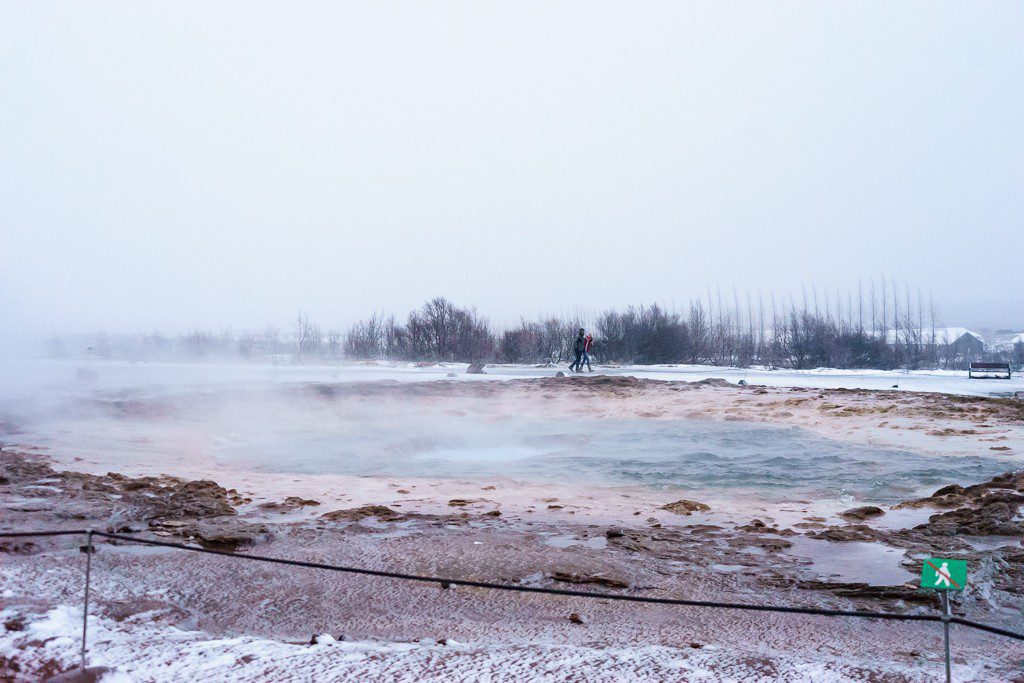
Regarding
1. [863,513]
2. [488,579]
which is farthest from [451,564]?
[863,513]

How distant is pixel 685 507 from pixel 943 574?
5.48 m

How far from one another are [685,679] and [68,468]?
9.64 metres

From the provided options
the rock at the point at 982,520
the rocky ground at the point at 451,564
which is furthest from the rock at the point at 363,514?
the rock at the point at 982,520

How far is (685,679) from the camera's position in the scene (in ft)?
11.6

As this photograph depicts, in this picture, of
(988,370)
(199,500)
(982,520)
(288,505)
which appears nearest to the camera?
(982,520)

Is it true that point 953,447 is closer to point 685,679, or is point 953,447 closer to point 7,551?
point 685,679

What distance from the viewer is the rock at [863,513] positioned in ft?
25.5

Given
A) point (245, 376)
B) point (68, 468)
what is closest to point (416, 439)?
point (68, 468)

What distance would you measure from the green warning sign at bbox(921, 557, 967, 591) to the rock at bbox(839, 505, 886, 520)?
17.4ft

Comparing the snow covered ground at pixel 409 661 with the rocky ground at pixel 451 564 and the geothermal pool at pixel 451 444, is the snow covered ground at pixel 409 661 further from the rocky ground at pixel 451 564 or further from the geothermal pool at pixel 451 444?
the geothermal pool at pixel 451 444

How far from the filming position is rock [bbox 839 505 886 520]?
7.78 m

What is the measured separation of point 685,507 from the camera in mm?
8250

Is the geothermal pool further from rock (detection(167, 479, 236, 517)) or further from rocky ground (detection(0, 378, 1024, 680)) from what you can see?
rock (detection(167, 479, 236, 517))

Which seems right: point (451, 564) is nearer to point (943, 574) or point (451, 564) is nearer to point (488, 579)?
point (488, 579)
